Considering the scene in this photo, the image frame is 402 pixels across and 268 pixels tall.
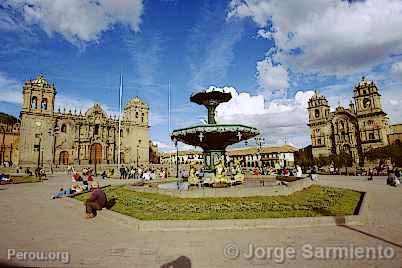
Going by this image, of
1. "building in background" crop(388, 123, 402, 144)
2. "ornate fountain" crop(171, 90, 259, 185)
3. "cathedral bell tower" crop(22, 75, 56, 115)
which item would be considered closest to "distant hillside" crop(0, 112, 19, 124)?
"cathedral bell tower" crop(22, 75, 56, 115)

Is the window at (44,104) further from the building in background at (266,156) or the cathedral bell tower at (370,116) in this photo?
the cathedral bell tower at (370,116)

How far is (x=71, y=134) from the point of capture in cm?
5297

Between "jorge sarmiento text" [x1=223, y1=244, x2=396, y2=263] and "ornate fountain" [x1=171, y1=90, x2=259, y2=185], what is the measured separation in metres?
7.74

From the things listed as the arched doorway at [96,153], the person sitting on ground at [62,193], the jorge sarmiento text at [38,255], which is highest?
the arched doorway at [96,153]

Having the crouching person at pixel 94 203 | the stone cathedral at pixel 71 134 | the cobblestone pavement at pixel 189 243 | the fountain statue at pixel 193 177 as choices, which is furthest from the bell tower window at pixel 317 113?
the crouching person at pixel 94 203

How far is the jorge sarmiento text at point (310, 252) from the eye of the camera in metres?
5.63

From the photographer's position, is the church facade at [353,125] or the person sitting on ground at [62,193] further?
the church facade at [353,125]

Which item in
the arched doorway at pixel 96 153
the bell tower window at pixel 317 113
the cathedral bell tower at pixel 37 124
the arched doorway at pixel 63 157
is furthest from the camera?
the bell tower window at pixel 317 113

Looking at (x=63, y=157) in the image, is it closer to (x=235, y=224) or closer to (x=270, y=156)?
(x=235, y=224)

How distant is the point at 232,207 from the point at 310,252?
4.00m

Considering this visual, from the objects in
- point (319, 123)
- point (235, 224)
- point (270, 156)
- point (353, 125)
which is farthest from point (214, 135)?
point (270, 156)

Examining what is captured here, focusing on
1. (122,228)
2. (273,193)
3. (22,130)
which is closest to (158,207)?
(122,228)

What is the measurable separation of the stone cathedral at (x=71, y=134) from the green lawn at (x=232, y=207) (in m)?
39.6

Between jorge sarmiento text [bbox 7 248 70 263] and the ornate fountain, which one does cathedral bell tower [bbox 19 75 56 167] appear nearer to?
the ornate fountain
